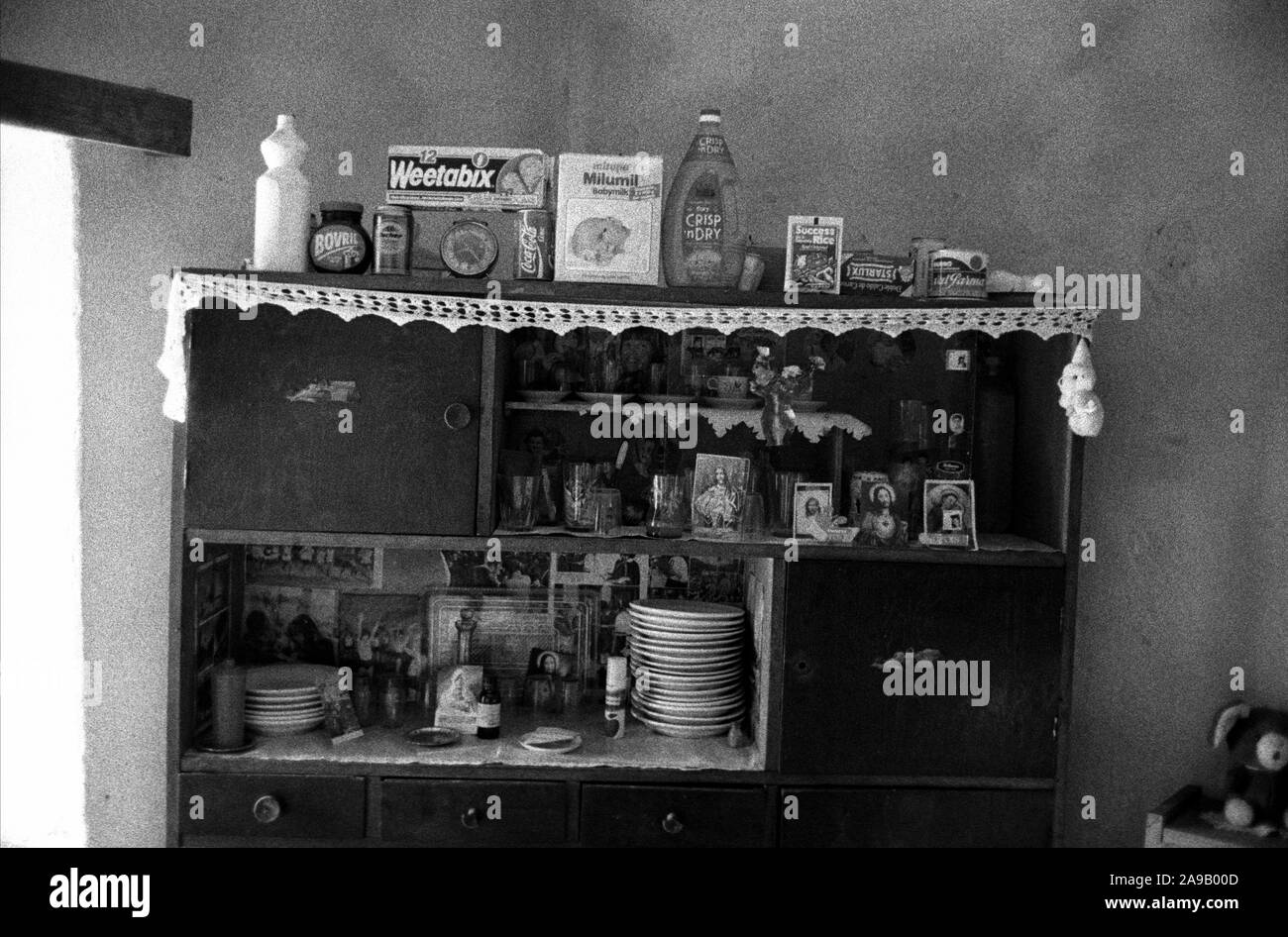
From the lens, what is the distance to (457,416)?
8.88 feet

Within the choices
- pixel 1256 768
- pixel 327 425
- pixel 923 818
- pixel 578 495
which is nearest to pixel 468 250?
pixel 327 425

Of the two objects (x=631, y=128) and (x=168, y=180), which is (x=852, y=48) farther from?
(x=168, y=180)

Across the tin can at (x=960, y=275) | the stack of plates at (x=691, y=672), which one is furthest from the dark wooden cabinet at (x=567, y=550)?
the stack of plates at (x=691, y=672)

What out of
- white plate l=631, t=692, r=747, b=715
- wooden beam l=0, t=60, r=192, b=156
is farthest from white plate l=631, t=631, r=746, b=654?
wooden beam l=0, t=60, r=192, b=156

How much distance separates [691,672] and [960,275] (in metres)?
1.10

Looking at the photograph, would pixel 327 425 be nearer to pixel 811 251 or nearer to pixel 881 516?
pixel 811 251

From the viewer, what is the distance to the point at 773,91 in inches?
127

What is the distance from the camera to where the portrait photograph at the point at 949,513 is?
2.79 meters

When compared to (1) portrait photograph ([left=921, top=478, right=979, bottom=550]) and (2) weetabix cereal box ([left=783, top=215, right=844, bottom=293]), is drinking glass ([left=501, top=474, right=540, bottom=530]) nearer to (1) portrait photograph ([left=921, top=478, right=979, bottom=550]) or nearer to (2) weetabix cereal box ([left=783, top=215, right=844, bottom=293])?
(2) weetabix cereal box ([left=783, top=215, right=844, bottom=293])

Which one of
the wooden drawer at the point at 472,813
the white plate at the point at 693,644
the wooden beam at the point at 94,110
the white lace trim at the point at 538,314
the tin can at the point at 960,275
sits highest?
the wooden beam at the point at 94,110

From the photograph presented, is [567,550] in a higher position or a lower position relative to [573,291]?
lower

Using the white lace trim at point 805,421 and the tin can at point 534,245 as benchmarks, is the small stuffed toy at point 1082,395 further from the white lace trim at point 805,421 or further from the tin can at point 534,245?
the tin can at point 534,245

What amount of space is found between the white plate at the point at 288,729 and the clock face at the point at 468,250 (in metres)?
1.11

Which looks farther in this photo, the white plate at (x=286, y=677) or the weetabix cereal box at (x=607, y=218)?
the white plate at (x=286, y=677)
